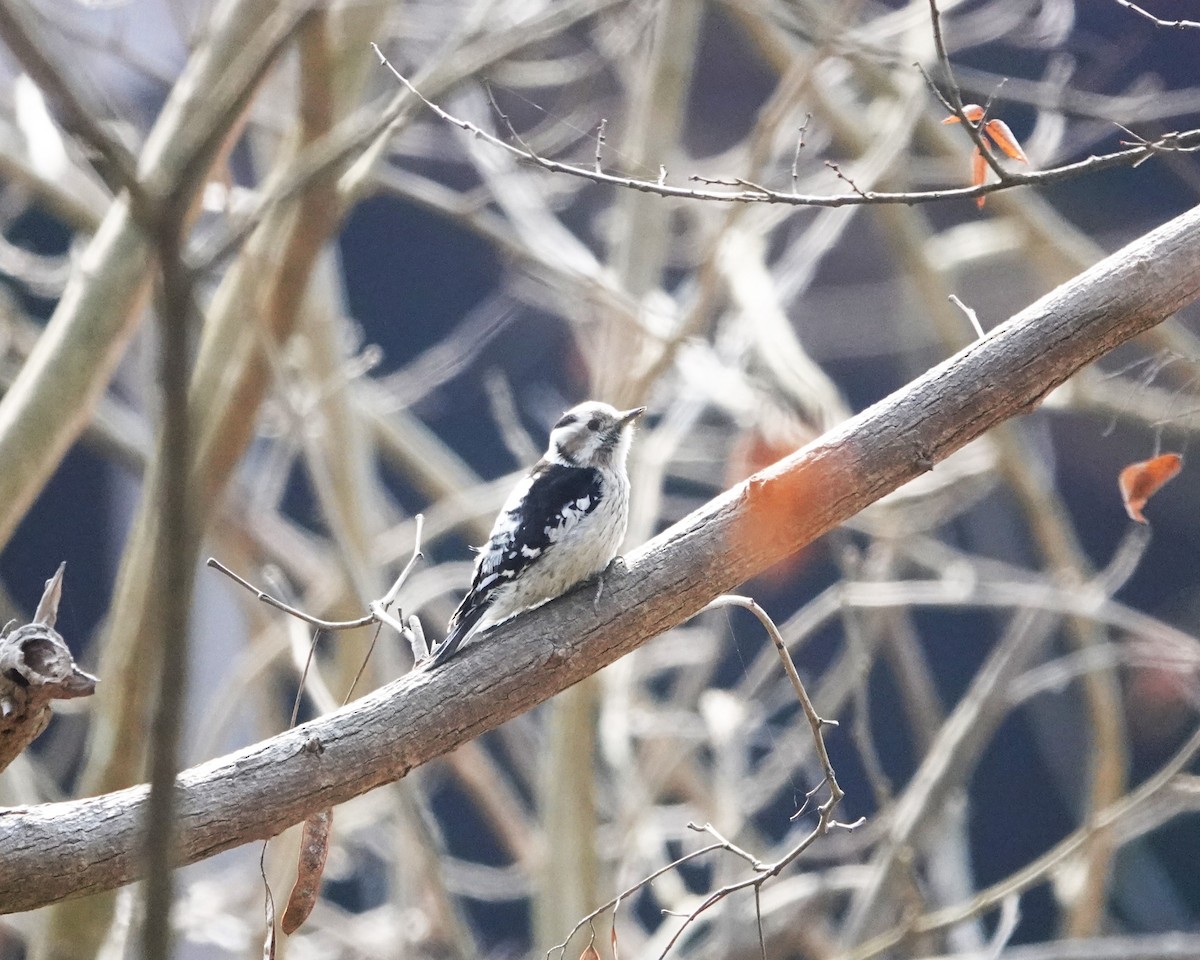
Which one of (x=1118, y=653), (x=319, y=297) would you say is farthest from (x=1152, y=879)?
(x=319, y=297)

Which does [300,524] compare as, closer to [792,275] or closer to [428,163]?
[428,163]

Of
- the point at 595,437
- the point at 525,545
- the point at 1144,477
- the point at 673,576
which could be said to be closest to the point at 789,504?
the point at 673,576

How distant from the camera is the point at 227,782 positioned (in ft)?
8.28

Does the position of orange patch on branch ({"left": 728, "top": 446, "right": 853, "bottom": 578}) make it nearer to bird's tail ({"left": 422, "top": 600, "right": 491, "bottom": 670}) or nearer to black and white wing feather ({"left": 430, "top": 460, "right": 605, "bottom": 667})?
bird's tail ({"left": 422, "top": 600, "right": 491, "bottom": 670})

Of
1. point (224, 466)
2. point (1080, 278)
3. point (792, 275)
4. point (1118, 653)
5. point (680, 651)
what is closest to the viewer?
point (1080, 278)

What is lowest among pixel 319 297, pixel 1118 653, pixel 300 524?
pixel 1118 653

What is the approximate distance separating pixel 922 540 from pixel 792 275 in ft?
5.20

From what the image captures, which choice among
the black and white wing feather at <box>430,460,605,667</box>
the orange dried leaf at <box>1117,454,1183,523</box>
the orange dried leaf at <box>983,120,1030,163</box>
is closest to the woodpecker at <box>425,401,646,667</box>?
the black and white wing feather at <box>430,460,605,667</box>

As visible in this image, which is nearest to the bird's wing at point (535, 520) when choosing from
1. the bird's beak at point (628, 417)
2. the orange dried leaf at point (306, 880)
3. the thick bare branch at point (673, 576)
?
the bird's beak at point (628, 417)

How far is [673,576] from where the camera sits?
2.83 metres

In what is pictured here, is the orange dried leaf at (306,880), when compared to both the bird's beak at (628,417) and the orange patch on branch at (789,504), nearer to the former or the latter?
the orange patch on branch at (789,504)

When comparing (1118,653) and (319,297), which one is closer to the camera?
(1118,653)

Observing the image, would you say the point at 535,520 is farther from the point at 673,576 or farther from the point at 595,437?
the point at 673,576

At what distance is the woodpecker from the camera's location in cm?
340
